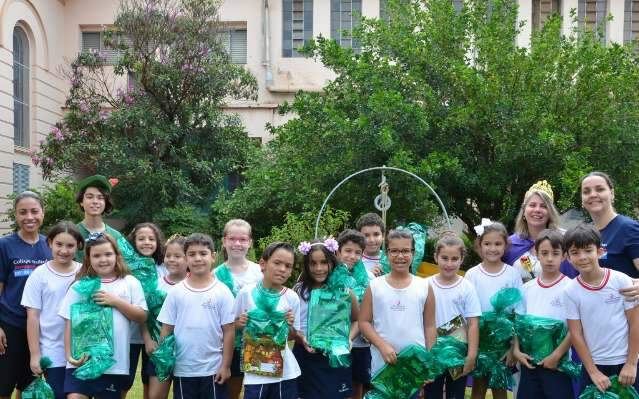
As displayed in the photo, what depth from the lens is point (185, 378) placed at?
3.96 meters

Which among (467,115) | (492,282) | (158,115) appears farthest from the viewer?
(158,115)

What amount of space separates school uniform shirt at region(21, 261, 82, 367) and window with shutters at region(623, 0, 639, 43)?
1707 centimetres

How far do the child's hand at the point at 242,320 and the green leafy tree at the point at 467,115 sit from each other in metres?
6.00

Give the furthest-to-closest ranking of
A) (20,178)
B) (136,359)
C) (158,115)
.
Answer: (20,178)
(158,115)
(136,359)

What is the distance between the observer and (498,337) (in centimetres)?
412

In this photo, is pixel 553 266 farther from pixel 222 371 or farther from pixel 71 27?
pixel 71 27

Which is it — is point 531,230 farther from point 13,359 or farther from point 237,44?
point 237,44

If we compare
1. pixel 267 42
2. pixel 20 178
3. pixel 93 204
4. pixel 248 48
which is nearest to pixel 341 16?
pixel 267 42

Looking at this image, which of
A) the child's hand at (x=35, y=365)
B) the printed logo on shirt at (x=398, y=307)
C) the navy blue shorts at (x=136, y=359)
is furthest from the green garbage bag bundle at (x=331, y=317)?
the child's hand at (x=35, y=365)

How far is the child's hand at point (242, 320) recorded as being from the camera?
13.0 feet

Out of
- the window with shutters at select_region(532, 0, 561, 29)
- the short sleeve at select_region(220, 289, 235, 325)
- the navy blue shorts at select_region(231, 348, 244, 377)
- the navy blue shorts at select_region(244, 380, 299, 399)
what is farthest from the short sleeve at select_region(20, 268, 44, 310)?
the window with shutters at select_region(532, 0, 561, 29)

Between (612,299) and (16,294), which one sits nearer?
(612,299)

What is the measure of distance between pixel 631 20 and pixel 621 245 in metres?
15.9

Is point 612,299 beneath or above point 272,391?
above
